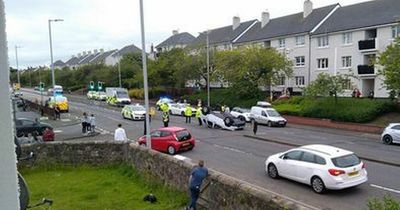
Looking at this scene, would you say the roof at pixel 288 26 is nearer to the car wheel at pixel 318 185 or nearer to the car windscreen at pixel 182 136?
the car windscreen at pixel 182 136

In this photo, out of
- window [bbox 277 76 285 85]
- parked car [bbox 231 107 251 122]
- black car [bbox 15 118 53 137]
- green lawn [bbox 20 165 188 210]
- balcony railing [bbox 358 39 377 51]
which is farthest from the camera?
window [bbox 277 76 285 85]

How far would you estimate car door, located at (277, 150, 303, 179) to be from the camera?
603 inches

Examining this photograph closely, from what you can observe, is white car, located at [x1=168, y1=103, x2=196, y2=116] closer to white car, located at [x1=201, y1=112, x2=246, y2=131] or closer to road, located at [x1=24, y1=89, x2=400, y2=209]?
road, located at [x1=24, y1=89, x2=400, y2=209]

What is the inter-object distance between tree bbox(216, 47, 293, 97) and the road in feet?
47.6

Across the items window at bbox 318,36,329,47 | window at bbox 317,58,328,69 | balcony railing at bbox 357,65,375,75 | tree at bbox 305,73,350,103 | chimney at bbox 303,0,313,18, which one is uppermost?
chimney at bbox 303,0,313,18

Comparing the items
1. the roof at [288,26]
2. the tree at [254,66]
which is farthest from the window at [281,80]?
the roof at [288,26]

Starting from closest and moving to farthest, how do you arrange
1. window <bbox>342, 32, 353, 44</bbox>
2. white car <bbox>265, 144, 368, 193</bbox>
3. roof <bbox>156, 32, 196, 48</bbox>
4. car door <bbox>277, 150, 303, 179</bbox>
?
white car <bbox>265, 144, 368, 193</bbox> → car door <bbox>277, 150, 303, 179</bbox> → window <bbox>342, 32, 353, 44</bbox> → roof <bbox>156, 32, 196, 48</bbox>

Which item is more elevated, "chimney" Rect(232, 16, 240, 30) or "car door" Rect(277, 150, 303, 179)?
"chimney" Rect(232, 16, 240, 30)

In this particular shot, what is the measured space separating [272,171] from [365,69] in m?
33.4

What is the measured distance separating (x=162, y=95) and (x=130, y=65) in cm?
2087

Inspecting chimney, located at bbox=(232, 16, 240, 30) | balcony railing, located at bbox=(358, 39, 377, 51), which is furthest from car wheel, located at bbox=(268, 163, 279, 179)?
chimney, located at bbox=(232, 16, 240, 30)

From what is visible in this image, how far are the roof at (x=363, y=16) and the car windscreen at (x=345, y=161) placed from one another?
3254cm

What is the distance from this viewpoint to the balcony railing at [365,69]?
44.6 metres

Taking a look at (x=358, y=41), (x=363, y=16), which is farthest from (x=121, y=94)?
(x=363, y=16)
